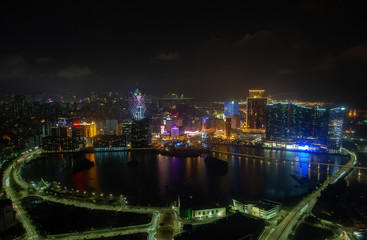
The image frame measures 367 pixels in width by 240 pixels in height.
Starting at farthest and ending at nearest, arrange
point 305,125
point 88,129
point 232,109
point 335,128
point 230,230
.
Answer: point 232,109
point 88,129
point 305,125
point 335,128
point 230,230

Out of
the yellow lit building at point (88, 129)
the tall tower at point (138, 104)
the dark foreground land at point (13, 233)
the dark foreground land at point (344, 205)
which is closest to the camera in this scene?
the dark foreground land at point (13, 233)

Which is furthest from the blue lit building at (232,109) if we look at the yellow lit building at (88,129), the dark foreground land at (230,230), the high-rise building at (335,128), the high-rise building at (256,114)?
the dark foreground land at (230,230)

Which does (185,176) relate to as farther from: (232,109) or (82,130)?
(232,109)

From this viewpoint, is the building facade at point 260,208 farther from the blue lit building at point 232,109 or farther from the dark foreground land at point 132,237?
the blue lit building at point 232,109

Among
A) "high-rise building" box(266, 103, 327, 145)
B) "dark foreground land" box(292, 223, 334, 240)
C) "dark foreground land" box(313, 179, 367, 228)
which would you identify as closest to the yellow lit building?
"high-rise building" box(266, 103, 327, 145)

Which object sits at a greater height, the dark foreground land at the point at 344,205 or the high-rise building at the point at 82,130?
the high-rise building at the point at 82,130

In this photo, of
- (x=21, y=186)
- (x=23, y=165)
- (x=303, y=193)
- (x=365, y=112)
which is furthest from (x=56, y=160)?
(x=365, y=112)

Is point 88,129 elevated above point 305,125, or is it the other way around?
point 305,125

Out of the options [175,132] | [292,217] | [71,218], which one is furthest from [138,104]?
[292,217]
